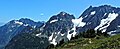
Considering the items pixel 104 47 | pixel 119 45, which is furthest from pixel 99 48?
pixel 119 45

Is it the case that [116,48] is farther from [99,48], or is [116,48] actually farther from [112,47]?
[99,48]

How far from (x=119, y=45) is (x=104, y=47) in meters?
3.13

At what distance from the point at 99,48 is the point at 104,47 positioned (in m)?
1.61

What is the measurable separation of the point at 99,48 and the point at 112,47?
4.15 meters

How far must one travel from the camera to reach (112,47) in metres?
46.9

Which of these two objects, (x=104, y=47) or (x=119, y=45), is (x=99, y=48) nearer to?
(x=104, y=47)

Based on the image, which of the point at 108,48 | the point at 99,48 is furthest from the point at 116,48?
the point at 99,48

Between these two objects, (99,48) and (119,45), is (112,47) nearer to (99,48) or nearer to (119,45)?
(119,45)

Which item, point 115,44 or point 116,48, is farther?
point 115,44

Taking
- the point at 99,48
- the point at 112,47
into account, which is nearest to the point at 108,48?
the point at 112,47

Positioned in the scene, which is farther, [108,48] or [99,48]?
[99,48]

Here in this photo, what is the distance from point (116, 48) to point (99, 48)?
609 cm

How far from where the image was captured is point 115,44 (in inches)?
1908

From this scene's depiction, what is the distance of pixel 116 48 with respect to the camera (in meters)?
44.9
